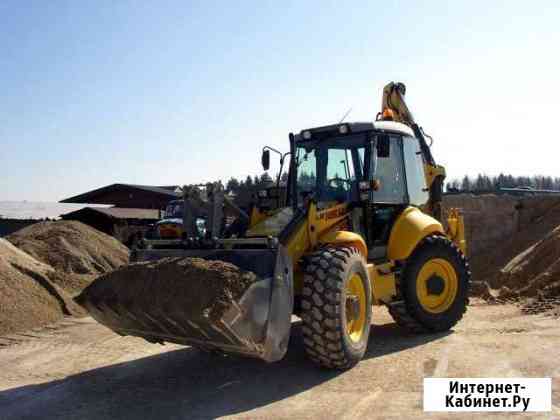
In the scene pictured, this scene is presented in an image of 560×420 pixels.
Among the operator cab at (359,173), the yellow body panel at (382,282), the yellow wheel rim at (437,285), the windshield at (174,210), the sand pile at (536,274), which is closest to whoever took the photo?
the yellow body panel at (382,282)

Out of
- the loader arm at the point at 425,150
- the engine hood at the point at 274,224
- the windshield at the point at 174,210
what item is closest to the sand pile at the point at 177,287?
the engine hood at the point at 274,224

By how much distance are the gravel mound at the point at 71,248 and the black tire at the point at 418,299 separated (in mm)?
7396

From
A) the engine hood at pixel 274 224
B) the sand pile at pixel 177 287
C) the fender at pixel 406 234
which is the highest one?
the engine hood at pixel 274 224

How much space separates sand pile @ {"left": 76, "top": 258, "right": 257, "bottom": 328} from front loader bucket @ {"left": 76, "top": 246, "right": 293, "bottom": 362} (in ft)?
0.04

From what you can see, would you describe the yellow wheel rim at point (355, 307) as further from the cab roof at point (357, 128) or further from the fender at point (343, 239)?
the cab roof at point (357, 128)

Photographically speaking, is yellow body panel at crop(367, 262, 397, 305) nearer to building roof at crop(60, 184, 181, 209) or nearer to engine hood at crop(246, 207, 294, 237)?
engine hood at crop(246, 207, 294, 237)

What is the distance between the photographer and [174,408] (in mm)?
5102

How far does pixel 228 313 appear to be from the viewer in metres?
4.82

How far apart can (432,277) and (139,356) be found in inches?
152

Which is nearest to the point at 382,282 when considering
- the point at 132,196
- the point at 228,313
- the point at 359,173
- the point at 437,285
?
the point at 437,285

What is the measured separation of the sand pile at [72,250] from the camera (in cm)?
1322

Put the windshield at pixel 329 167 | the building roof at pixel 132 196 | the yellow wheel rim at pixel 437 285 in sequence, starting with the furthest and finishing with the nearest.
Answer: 1. the building roof at pixel 132 196
2. the yellow wheel rim at pixel 437 285
3. the windshield at pixel 329 167

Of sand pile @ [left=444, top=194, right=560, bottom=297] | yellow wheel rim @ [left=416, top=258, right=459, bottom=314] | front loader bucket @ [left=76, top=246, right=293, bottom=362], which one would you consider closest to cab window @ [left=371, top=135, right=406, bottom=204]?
yellow wheel rim @ [left=416, top=258, right=459, bottom=314]

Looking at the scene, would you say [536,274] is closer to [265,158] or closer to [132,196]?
[265,158]
